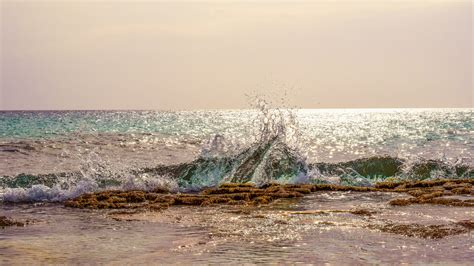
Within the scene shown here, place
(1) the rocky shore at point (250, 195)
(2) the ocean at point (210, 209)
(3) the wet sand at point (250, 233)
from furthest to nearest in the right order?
(1) the rocky shore at point (250, 195) → (2) the ocean at point (210, 209) → (3) the wet sand at point (250, 233)

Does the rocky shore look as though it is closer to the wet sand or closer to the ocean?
the wet sand

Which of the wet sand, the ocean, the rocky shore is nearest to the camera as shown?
the wet sand

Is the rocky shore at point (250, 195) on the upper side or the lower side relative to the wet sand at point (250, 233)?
lower

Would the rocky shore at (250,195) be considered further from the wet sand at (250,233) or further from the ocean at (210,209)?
the ocean at (210,209)

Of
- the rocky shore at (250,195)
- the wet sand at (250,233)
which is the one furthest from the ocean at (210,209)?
the rocky shore at (250,195)

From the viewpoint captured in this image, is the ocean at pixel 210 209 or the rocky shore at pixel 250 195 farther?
the rocky shore at pixel 250 195

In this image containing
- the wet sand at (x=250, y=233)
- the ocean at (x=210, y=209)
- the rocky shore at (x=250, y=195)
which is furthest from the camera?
the rocky shore at (x=250, y=195)

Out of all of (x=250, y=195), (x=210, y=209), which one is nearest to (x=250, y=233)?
(x=210, y=209)

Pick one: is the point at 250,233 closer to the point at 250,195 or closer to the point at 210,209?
the point at 210,209

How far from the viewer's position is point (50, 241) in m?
15.8

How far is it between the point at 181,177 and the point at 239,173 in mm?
4490

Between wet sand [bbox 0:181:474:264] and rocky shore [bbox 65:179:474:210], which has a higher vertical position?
wet sand [bbox 0:181:474:264]

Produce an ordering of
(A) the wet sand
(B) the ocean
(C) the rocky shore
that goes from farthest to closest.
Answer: (C) the rocky shore < (B) the ocean < (A) the wet sand

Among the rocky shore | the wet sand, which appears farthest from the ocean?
the rocky shore
